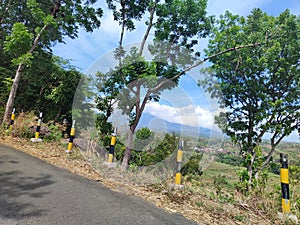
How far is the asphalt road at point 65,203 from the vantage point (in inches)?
75.7

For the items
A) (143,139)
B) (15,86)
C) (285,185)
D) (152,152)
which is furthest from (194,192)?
(15,86)

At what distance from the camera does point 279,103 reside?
9758 millimetres

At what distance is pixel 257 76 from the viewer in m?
10.8

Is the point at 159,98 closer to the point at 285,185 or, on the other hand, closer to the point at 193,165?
the point at 193,165

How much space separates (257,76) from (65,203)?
36.7 ft

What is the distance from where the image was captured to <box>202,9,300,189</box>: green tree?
9.80 m

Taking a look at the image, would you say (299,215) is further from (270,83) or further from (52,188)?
(270,83)

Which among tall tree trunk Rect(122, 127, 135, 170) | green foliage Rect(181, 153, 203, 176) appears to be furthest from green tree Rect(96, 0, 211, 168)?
green foliage Rect(181, 153, 203, 176)

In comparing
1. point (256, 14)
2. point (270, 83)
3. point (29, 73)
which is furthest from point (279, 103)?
point (29, 73)

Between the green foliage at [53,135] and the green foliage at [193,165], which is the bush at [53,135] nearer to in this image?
the green foliage at [53,135]

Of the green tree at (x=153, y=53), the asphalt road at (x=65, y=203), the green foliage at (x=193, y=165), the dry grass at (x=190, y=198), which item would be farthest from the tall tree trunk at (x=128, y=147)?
the asphalt road at (x=65, y=203)

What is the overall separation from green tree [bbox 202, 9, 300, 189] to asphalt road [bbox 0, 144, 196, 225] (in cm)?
829

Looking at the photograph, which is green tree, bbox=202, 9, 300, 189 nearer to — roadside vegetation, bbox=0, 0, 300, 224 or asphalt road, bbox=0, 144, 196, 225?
roadside vegetation, bbox=0, 0, 300, 224

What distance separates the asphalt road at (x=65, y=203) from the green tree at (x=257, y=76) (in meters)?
8.29
